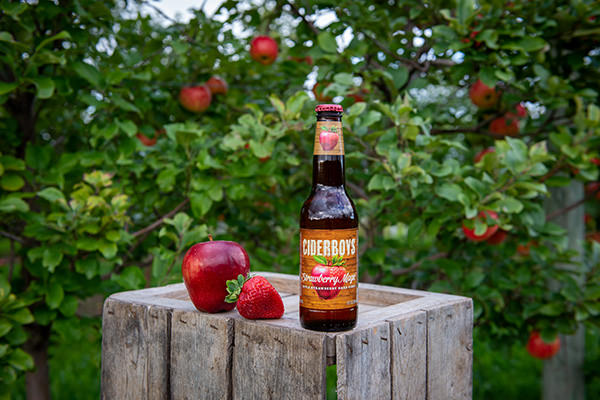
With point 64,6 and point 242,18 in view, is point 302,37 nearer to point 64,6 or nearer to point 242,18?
point 242,18

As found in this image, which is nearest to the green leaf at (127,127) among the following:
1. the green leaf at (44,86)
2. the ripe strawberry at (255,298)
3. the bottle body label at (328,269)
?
the green leaf at (44,86)

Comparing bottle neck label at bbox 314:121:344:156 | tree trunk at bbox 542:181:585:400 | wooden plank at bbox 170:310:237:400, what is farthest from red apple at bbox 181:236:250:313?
tree trunk at bbox 542:181:585:400

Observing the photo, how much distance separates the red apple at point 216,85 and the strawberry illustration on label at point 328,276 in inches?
61.8

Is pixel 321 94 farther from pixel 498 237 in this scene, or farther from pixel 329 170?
pixel 329 170

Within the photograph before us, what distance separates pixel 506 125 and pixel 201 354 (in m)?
1.66

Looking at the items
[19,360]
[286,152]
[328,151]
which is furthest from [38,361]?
[328,151]

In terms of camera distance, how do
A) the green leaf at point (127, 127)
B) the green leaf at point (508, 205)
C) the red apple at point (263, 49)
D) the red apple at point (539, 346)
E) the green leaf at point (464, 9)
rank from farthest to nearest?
the red apple at point (263, 49)
the red apple at point (539, 346)
the green leaf at point (127, 127)
the green leaf at point (464, 9)
the green leaf at point (508, 205)

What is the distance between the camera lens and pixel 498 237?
2.07 m

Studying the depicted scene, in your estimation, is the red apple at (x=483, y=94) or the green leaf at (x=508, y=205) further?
the red apple at (x=483, y=94)

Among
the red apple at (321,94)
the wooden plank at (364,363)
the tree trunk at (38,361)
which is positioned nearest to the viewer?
the wooden plank at (364,363)

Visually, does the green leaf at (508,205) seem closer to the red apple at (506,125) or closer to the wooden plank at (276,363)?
the red apple at (506,125)

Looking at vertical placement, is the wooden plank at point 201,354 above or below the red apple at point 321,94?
below

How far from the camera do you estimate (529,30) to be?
76.0 inches

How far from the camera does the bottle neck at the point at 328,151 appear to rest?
1037 millimetres
